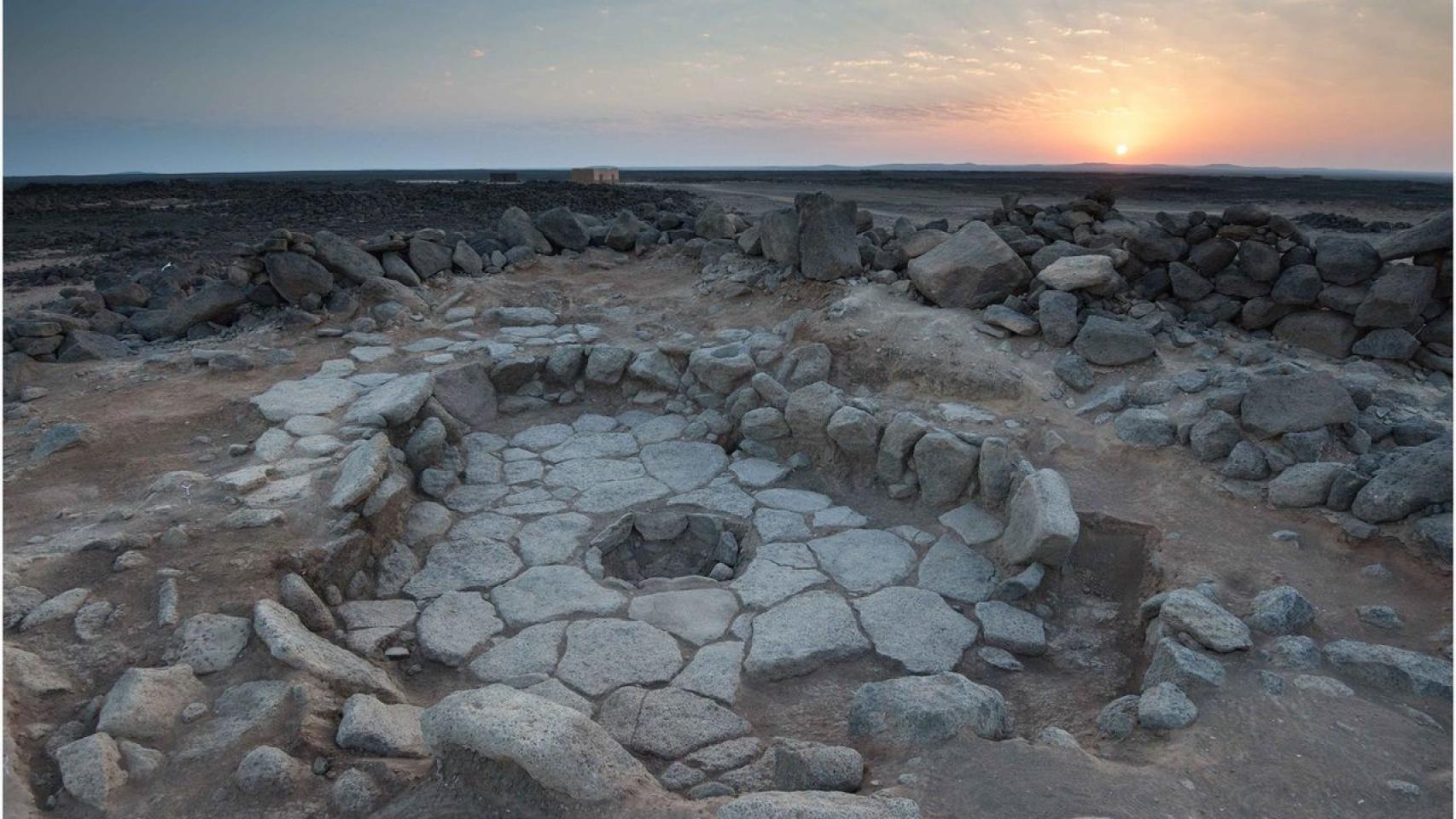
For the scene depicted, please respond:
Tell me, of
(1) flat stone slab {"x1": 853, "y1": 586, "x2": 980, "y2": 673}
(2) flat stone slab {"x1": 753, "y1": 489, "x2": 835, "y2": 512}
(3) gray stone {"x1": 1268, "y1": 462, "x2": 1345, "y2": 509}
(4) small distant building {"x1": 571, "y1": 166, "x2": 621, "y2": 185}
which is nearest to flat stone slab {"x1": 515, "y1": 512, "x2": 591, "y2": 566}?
(2) flat stone slab {"x1": 753, "y1": 489, "x2": 835, "y2": 512}

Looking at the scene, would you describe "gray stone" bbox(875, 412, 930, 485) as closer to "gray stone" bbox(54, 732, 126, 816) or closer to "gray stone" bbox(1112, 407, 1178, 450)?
"gray stone" bbox(1112, 407, 1178, 450)

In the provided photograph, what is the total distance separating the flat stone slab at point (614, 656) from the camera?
12.1 ft

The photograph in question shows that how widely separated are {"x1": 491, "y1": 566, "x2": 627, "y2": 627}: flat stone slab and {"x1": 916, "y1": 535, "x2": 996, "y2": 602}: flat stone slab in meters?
1.66

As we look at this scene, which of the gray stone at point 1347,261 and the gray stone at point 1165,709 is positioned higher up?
the gray stone at point 1347,261

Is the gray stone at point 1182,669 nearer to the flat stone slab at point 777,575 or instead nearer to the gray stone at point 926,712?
the gray stone at point 926,712

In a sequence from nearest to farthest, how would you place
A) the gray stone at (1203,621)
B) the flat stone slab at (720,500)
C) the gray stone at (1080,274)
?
the gray stone at (1203,621) → the flat stone slab at (720,500) → the gray stone at (1080,274)

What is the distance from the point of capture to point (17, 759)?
252cm

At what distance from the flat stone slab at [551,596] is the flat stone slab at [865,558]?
1182mm

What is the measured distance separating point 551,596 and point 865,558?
1.74 meters

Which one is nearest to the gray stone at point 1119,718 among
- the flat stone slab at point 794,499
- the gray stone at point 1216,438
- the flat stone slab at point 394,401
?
the gray stone at point 1216,438

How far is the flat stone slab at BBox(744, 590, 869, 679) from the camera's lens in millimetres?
3773

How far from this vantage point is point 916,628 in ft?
13.3

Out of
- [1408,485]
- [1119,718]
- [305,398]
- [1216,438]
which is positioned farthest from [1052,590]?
[305,398]

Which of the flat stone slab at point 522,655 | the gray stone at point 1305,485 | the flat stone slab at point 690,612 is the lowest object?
the flat stone slab at point 522,655
